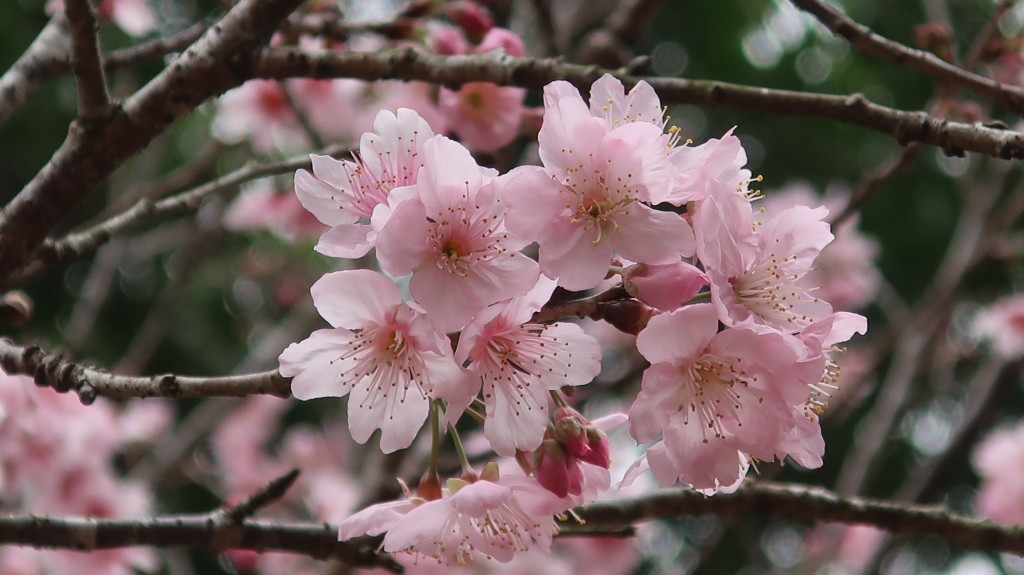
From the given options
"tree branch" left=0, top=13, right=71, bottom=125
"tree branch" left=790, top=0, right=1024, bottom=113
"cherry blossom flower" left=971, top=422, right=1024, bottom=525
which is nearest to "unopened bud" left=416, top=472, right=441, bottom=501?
"tree branch" left=790, top=0, right=1024, bottom=113

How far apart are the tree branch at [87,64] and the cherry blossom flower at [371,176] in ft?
0.90

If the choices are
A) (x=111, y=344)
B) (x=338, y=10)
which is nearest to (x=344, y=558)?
(x=338, y=10)

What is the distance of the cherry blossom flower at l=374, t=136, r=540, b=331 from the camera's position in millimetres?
763

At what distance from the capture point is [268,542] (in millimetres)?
1114

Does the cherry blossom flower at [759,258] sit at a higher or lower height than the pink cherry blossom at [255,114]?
higher

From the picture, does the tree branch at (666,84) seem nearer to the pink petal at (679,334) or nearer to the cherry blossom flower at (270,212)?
the pink petal at (679,334)

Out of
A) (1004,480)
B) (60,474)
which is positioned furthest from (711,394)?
(1004,480)

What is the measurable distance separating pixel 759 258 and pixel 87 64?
2.38 feet

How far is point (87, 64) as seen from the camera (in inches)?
39.1

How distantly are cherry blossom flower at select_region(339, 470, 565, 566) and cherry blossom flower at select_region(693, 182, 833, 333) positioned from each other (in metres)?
0.26

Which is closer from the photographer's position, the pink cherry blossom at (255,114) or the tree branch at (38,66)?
the tree branch at (38,66)

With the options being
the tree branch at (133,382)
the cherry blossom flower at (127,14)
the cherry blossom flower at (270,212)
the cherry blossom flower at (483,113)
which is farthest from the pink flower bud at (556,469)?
the cherry blossom flower at (270,212)

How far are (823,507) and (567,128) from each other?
673 mm

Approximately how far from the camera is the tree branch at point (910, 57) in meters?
1.01
